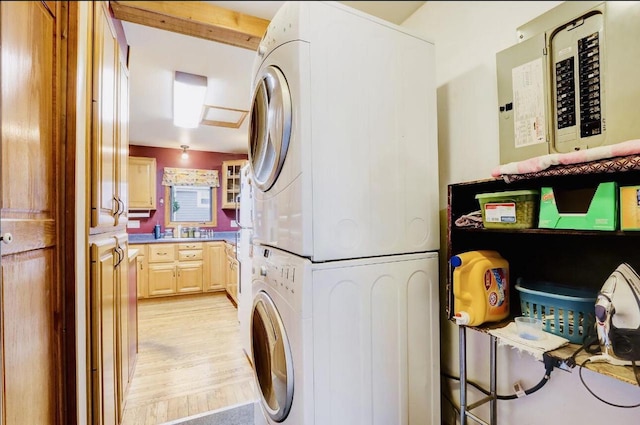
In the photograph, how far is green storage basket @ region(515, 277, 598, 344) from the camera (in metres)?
0.79

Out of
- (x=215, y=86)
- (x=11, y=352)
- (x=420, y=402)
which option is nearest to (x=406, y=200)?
(x=420, y=402)

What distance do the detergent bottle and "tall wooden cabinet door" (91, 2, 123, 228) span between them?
1.18 m

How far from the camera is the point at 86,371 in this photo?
817mm

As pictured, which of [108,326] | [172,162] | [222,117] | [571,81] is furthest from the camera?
[172,162]

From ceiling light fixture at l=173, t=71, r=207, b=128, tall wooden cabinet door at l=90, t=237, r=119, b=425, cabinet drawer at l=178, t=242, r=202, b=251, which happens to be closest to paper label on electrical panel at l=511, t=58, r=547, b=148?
ceiling light fixture at l=173, t=71, r=207, b=128

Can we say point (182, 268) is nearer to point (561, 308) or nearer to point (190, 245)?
point (190, 245)

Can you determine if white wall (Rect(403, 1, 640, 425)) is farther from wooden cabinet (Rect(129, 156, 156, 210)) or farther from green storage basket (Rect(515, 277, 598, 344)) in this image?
wooden cabinet (Rect(129, 156, 156, 210))

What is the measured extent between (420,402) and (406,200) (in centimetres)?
77

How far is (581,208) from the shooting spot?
2.93 feet

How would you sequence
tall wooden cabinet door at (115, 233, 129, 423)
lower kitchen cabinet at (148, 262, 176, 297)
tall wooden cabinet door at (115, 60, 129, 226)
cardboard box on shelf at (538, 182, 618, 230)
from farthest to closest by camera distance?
lower kitchen cabinet at (148, 262, 176, 297), tall wooden cabinet door at (115, 233, 129, 423), tall wooden cabinet door at (115, 60, 129, 226), cardboard box on shelf at (538, 182, 618, 230)

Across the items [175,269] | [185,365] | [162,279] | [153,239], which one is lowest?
[185,365]

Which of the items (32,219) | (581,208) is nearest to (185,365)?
(32,219)

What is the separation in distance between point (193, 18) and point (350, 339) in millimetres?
903

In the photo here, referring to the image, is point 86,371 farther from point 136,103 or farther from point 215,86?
point 136,103
